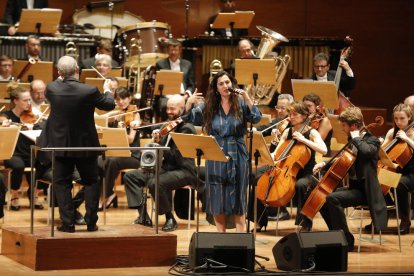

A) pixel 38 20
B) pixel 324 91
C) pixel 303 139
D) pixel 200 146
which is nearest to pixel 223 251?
pixel 200 146

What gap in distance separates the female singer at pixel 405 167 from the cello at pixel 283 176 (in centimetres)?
82

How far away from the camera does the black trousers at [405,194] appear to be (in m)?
8.11

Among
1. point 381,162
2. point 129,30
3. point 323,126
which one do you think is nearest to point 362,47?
point 129,30

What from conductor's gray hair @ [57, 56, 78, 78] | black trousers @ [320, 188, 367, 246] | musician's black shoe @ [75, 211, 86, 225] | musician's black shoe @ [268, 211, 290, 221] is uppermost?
conductor's gray hair @ [57, 56, 78, 78]

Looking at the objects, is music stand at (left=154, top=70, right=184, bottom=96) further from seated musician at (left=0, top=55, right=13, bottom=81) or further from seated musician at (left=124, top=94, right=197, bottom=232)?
seated musician at (left=124, top=94, right=197, bottom=232)

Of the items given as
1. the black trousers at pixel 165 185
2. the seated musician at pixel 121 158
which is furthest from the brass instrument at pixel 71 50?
the black trousers at pixel 165 185

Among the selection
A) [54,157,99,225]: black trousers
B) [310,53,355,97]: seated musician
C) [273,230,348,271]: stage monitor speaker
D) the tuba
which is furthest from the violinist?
[273,230,348,271]: stage monitor speaker

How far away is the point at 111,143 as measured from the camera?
8.18 m

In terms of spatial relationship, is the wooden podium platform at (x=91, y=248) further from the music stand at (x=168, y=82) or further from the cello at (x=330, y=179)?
the music stand at (x=168, y=82)

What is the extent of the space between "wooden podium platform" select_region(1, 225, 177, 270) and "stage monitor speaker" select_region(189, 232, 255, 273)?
429mm

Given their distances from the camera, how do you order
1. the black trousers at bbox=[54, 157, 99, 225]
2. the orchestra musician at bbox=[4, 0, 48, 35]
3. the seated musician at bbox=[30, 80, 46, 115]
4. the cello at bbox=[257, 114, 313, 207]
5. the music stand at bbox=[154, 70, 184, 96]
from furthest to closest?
the orchestra musician at bbox=[4, 0, 48, 35] < the music stand at bbox=[154, 70, 184, 96] < the seated musician at bbox=[30, 80, 46, 115] < the cello at bbox=[257, 114, 313, 207] < the black trousers at bbox=[54, 157, 99, 225]

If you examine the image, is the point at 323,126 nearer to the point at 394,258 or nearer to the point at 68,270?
the point at 394,258

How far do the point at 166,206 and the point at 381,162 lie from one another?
1.86 metres

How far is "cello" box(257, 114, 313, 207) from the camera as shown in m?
7.75
